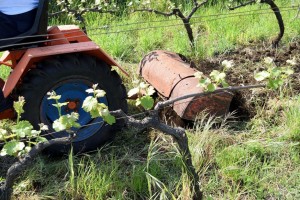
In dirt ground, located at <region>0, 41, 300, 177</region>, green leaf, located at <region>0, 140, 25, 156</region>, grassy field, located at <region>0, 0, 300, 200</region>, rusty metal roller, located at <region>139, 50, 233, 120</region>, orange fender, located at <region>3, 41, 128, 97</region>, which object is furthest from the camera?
dirt ground, located at <region>0, 41, 300, 177</region>

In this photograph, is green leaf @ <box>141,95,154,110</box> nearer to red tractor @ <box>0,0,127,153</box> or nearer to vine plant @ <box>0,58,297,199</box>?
vine plant @ <box>0,58,297,199</box>

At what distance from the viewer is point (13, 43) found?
3230mm

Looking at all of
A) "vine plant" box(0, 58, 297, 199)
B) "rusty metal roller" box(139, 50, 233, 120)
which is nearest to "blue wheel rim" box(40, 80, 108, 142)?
"rusty metal roller" box(139, 50, 233, 120)

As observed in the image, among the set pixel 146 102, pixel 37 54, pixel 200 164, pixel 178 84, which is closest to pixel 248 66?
pixel 178 84

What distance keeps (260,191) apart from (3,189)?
5.16 ft

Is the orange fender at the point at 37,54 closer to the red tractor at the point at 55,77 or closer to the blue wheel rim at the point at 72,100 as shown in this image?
the red tractor at the point at 55,77

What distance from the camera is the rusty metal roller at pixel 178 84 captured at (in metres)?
3.61

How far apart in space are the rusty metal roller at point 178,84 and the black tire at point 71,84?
0.49 m

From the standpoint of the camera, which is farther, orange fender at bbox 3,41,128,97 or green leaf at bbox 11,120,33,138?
orange fender at bbox 3,41,128,97

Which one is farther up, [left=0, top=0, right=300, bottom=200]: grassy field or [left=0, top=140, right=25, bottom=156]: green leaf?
[left=0, top=140, right=25, bottom=156]: green leaf

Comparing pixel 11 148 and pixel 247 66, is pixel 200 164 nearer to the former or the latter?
pixel 11 148

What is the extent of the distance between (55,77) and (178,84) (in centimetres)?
102

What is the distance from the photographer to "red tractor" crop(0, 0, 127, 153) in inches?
125

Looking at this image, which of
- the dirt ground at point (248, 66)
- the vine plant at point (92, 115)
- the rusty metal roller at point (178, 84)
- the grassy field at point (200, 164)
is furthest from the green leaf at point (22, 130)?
the dirt ground at point (248, 66)
